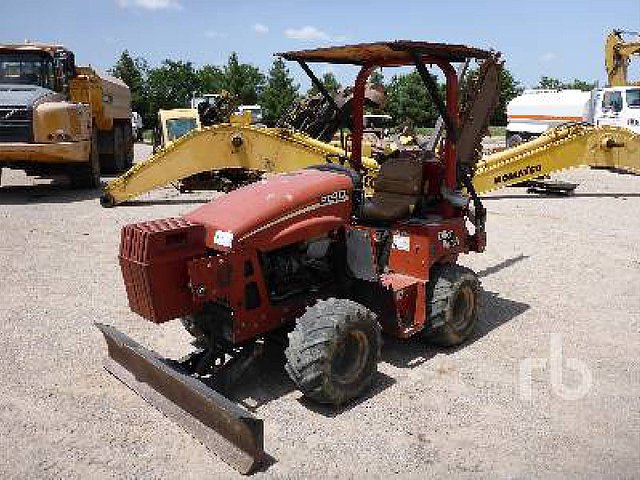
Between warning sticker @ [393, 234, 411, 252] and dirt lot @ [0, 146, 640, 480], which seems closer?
dirt lot @ [0, 146, 640, 480]

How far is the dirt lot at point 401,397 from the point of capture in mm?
3375

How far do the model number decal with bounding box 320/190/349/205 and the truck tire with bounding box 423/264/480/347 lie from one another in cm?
102

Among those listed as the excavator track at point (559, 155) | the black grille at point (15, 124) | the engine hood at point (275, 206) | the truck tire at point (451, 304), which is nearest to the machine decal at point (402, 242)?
the truck tire at point (451, 304)

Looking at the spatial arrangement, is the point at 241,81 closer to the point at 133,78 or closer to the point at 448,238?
the point at 133,78

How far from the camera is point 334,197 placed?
14.3ft

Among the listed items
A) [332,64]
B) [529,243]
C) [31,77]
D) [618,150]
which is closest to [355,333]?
[332,64]

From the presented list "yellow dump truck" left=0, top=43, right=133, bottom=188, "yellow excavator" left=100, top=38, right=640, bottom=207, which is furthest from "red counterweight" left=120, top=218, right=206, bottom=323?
"yellow dump truck" left=0, top=43, right=133, bottom=188

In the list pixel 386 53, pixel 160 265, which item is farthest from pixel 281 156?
pixel 160 265

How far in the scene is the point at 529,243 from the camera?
850 centimetres

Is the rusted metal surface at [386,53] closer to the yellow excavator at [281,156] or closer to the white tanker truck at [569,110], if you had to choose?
the yellow excavator at [281,156]

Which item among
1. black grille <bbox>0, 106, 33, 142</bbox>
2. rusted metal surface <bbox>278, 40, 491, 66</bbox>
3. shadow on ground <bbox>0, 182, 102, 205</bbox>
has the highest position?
rusted metal surface <bbox>278, 40, 491, 66</bbox>

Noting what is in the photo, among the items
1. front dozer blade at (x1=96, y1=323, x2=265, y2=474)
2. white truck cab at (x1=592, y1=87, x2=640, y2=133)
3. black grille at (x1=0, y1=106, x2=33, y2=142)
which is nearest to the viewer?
front dozer blade at (x1=96, y1=323, x2=265, y2=474)

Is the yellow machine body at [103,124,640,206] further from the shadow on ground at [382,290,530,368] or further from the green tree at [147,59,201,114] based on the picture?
the green tree at [147,59,201,114]

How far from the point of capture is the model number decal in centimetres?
426
